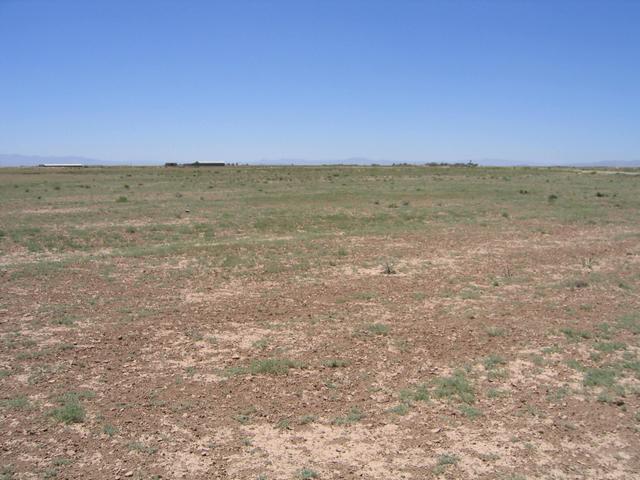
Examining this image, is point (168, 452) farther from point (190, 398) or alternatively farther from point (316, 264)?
point (316, 264)

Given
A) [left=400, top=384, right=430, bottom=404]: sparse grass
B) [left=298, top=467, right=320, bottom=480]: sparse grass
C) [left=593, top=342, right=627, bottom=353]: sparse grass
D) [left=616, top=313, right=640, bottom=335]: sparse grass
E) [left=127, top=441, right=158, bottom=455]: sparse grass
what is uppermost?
[left=616, top=313, right=640, bottom=335]: sparse grass

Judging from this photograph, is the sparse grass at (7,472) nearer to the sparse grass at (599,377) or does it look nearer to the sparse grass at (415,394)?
the sparse grass at (415,394)

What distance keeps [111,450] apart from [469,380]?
500cm

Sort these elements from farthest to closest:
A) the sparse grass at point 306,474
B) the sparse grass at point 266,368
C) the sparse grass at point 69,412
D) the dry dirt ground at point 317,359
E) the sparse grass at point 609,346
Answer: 1. the sparse grass at point 609,346
2. the sparse grass at point 266,368
3. the sparse grass at point 69,412
4. the dry dirt ground at point 317,359
5. the sparse grass at point 306,474

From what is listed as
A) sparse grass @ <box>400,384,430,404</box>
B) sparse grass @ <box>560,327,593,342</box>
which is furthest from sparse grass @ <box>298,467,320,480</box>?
sparse grass @ <box>560,327,593,342</box>

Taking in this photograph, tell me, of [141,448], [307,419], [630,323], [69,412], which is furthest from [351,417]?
[630,323]

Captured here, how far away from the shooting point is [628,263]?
642 inches

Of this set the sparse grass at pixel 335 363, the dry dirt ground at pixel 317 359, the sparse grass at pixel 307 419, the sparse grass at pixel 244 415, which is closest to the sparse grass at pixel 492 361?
the dry dirt ground at pixel 317 359

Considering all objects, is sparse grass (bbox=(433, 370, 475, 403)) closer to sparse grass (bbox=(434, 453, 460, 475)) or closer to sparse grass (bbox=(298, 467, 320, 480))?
sparse grass (bbox=(434, 453, 460, 475))

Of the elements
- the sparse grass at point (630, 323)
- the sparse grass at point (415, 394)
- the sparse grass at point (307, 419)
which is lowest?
the sparse grass at point (307, 419)

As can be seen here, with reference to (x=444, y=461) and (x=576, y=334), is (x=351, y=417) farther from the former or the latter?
(x=576, y=334)

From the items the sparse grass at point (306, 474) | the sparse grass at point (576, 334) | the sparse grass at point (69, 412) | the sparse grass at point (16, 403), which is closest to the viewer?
the sparse grass at point (306, 474)

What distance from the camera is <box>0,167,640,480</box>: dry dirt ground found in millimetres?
5832

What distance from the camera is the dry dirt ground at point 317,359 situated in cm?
583
